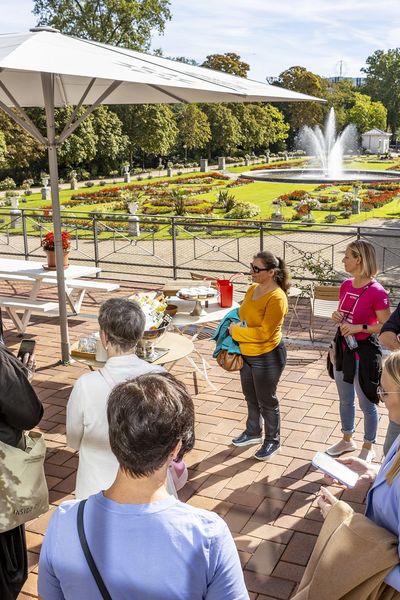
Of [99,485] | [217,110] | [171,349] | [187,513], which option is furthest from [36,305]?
[217,110]

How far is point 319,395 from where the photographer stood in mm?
5840

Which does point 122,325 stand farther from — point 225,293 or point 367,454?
point 225,293

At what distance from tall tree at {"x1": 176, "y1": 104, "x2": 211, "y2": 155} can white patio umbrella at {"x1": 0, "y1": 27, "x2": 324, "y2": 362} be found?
39962 millimetres

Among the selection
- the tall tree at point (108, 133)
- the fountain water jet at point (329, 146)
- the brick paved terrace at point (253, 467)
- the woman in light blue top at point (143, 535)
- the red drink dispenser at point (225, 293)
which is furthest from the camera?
the fountain water jet at point (329, 146)

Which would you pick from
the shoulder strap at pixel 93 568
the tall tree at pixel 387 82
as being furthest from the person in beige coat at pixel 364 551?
the tall tree at pixel 387 82

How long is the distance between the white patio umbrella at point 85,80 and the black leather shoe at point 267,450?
2720mm

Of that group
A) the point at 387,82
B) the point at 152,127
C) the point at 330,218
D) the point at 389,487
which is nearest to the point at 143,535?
the point at 389,487

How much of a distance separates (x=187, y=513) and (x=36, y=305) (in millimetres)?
5972

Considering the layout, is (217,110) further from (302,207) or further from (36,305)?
(36,305)

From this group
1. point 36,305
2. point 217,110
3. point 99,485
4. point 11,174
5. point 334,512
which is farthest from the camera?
point 217,110

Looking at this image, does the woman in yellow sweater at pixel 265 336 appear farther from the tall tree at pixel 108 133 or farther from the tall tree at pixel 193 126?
the tall tree at pixel 193 126

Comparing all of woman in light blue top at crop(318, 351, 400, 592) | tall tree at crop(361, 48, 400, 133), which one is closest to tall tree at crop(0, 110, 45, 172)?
woman in light blue top at crop(318, 351, 400, 592)

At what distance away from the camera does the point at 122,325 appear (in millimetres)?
2812

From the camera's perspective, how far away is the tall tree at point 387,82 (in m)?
91.5
